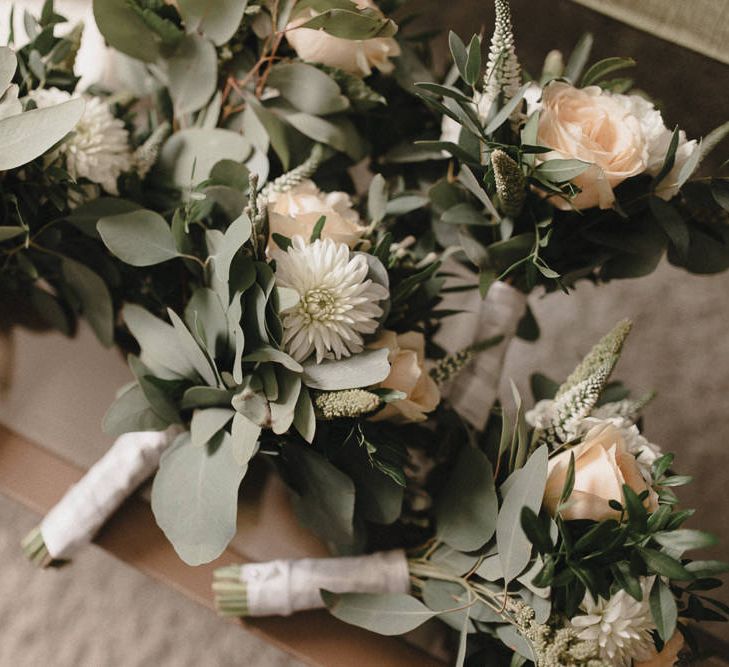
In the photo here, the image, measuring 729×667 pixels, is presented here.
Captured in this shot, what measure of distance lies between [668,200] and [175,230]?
480 mm

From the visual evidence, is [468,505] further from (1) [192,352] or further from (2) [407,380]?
(1) [192,352]

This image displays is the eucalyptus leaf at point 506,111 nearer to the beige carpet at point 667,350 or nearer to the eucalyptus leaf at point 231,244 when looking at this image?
the eucalyptus leaf at point 231,244

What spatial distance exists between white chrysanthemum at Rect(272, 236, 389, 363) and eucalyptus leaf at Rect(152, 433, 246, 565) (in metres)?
0.12

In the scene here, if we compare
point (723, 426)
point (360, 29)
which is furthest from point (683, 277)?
point (360, 29)

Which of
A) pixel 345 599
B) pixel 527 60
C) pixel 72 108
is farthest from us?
pixel 527 60

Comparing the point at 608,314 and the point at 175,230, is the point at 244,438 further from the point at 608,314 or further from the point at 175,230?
the point at 608,314

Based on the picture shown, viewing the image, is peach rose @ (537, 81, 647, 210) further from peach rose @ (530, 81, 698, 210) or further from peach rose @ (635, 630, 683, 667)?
peach rose @ (635, 630, 683, 667)

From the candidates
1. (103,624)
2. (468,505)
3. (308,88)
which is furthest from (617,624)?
(103,624)

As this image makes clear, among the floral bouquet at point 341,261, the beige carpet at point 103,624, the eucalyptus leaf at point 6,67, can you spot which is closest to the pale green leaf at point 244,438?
the floral bouquet at point 341,261

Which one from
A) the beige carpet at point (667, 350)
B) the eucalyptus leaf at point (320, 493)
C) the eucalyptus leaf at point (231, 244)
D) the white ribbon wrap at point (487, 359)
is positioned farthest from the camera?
the beige carpet at point (667, 350)

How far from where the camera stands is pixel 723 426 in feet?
3.30

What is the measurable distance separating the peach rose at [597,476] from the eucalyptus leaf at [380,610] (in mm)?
164

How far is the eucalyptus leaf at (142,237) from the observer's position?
62 cm

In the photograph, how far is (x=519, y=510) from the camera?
1.89ft
